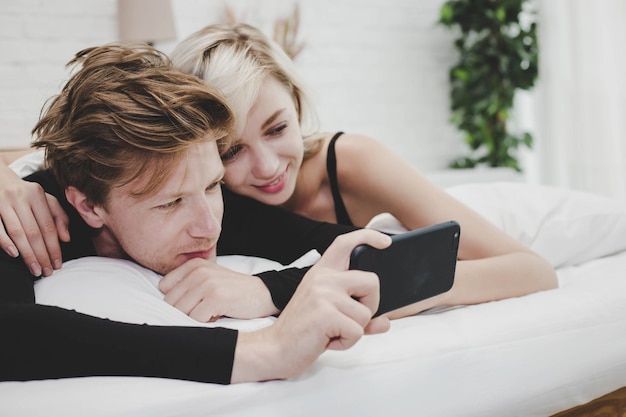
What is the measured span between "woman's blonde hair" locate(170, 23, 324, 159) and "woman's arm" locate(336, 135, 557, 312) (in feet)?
0.82

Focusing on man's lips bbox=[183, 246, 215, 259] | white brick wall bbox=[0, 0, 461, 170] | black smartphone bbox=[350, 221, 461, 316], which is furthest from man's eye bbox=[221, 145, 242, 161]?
white brick wall bbox=[0, 0, 461, 170]

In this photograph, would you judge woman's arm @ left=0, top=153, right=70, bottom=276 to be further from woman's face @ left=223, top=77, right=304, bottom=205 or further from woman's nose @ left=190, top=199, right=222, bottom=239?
woman's face @ left=223, top=77, right=304, bottom=205

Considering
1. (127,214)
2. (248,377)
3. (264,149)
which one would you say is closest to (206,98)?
(127,214)

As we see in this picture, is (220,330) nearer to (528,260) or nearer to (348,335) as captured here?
(348,335)

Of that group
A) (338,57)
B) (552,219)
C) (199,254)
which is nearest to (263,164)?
(199,254)

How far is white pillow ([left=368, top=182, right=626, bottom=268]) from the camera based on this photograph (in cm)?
159

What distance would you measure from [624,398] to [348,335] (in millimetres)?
601

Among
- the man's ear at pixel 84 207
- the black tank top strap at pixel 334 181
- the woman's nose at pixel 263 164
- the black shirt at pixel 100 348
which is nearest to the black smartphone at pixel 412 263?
the black shirt at pixel 100 348

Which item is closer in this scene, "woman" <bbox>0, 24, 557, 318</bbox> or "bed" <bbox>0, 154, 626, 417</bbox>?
"bed" <bbox>0, 154, 626, 417</bbox>

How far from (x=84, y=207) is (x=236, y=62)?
0.45 m

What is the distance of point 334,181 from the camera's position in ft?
5.06

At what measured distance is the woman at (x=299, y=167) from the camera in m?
1.22

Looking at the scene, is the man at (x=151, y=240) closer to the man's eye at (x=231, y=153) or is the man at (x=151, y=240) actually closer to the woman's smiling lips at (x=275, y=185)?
the man's eye at (x=231, y=153)

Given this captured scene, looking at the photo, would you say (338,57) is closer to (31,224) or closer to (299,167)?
(299,167)
